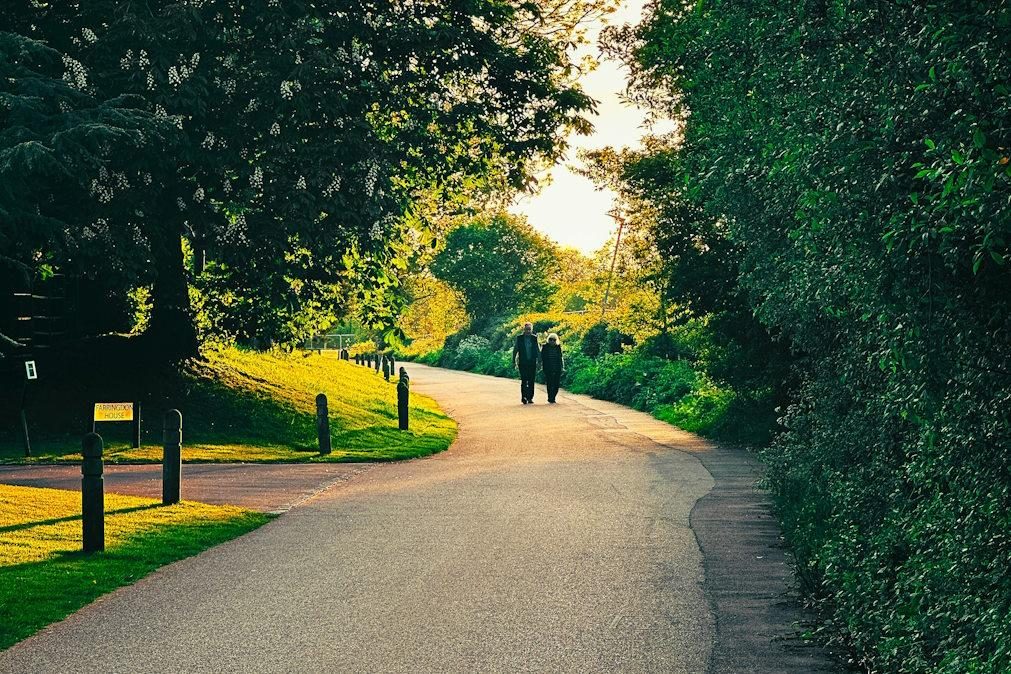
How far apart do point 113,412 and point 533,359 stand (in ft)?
49.0

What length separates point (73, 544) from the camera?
10.5m

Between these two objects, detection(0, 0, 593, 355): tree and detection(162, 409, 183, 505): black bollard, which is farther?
detection(0, 0, 593, 355): tree

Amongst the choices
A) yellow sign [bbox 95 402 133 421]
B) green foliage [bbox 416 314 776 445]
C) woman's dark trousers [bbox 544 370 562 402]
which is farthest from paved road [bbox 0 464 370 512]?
woman's dark trousers [bbox 544 370 562 402]

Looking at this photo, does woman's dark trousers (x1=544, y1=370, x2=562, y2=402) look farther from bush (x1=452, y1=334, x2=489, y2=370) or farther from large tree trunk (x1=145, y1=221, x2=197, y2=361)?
bush (x1=452, y1=334, x2=489, y2=370)

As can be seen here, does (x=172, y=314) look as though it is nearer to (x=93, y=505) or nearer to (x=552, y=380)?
(x=552, y=380)

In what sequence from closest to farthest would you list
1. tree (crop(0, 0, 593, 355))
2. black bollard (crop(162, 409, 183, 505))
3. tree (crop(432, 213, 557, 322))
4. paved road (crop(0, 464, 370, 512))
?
1. black bollard (crop(162, 409, 183, 505))
2. paved road (crop(0, 464, 370, 512))
3. tree (crop(0, 0, 593, 355))
4. tree (crop(432, 213, 557, 322))

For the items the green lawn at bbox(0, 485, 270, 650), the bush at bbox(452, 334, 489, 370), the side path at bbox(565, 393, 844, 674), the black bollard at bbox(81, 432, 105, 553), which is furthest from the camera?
the bush at bbox(452, 334, 489, 370)

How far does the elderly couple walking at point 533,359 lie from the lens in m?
29.3

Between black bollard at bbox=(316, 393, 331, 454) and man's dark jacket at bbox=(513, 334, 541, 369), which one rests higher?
man's dark jacket at bbox=(513, 334, 541, 369)

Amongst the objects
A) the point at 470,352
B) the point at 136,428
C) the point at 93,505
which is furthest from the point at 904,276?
the point at 470,352

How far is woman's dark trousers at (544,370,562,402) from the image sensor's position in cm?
2967

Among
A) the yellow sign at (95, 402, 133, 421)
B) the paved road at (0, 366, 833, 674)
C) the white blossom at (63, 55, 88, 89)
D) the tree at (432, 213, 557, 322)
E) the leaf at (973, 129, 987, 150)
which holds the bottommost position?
the paved road at (0, 366, 833, 674)

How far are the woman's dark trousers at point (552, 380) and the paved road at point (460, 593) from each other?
14.7m

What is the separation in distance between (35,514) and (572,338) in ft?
112
